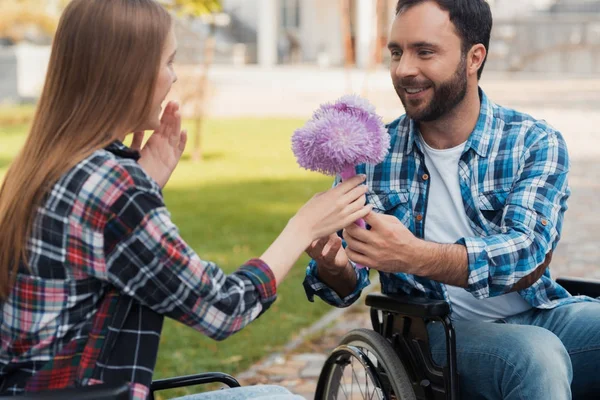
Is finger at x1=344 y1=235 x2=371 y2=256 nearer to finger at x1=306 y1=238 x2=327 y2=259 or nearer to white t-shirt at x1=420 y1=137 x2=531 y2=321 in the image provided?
finger at x1=306 y1=238 x2=327 y2=259

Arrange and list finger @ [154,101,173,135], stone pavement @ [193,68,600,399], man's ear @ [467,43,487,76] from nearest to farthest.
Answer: finger @ [154,101,173,135], man's ear @ [467,43,487,76], stone pavement @ [193,68,600,399]

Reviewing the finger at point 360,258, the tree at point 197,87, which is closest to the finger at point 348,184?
the finger at point 360,258

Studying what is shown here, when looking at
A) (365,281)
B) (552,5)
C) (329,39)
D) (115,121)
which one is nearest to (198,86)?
(365,281)

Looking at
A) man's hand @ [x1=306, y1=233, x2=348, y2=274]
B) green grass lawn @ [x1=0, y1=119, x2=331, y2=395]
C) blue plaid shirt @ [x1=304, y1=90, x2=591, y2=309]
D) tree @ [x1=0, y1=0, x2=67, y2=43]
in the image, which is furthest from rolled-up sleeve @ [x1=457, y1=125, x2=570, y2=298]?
tree @ [x1=0, y1=0, x2=67, y2=43]

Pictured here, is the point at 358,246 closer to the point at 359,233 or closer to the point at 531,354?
the point at 359,233

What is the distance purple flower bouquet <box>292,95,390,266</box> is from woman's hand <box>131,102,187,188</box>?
0.32m

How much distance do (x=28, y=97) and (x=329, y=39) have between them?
17861 mm

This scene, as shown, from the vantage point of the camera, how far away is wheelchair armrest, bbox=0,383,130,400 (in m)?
1.88

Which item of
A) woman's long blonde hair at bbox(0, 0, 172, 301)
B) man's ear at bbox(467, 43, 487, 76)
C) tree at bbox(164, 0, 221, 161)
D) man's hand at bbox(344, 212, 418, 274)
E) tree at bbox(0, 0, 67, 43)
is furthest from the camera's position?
tree at bbox(0, 0, 67, 43)

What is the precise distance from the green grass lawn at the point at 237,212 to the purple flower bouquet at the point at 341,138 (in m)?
2.42

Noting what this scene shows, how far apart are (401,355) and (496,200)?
57cm

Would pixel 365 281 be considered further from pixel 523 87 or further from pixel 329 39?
pixel 329 39

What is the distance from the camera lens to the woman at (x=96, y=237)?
195 cm

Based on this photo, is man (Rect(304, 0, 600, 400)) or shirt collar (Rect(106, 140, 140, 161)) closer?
shirt collar (Rect(106, 140, 140, 161))
